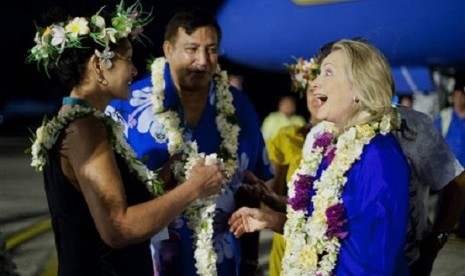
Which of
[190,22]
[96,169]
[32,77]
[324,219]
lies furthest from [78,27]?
[32,77]

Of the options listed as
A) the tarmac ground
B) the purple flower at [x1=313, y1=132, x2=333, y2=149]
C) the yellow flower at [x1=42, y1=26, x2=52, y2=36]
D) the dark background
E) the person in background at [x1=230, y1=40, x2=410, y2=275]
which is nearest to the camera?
the person in background at [x1=230, y1=40, x2=410, y2=275]

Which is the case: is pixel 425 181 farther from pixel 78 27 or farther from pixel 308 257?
pixel 78 27

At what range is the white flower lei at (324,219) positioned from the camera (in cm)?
226

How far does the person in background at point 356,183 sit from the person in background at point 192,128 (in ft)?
2.43

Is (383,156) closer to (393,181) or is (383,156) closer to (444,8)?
(393,181)

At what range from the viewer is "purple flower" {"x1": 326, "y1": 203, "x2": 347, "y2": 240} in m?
2.22

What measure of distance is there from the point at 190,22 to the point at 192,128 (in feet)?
1.48

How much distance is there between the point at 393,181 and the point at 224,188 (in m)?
1.15

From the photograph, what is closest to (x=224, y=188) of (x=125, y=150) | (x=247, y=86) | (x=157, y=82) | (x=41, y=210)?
(x=157, y=82)

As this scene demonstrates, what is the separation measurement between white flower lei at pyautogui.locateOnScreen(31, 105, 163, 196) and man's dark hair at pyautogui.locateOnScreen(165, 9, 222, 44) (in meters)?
0.87

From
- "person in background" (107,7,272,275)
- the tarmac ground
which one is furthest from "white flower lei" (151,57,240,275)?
the tarmac ground

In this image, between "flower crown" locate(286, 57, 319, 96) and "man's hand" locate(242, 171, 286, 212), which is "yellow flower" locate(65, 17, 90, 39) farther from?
"flower crown" locate(286, 57, 319, 96)

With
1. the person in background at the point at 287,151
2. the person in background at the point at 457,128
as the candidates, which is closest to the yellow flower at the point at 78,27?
the person in background at the point at 287,151

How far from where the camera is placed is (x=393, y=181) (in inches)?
84.0
